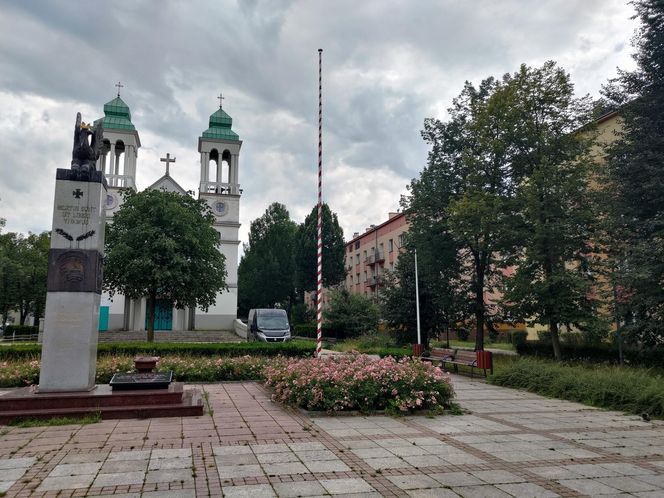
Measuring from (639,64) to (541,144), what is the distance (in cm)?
439

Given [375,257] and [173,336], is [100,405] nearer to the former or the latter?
[173,336]

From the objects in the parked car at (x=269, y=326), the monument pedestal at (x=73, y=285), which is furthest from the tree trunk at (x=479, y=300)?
the monument pedestal at (x=73, y=285)

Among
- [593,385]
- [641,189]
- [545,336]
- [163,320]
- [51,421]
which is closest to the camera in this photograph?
[51,421]

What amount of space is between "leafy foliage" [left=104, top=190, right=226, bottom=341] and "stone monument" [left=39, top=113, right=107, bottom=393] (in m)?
15.1

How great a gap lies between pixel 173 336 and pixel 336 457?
100ft

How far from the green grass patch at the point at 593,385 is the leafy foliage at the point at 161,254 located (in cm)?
1649

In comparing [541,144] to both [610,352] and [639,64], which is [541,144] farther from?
[610,352]

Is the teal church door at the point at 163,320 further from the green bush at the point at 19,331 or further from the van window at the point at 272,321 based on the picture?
the van window at the point at 272,321

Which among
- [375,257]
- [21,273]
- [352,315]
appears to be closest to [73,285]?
[352,315]

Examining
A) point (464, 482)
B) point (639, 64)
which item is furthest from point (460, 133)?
point (464, 482)

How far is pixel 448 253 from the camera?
2631cm

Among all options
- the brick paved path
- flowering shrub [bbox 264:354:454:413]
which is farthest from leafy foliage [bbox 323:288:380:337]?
the brick paved path

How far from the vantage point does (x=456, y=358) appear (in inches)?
717

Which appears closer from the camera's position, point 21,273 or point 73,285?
point 73,285
